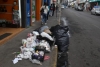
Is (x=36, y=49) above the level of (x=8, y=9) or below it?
below

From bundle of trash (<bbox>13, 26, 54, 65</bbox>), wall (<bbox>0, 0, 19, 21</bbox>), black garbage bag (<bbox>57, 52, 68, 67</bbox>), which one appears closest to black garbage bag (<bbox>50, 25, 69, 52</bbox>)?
bundle of trash (<bbox>13, 26, 54, 65</bbox>)

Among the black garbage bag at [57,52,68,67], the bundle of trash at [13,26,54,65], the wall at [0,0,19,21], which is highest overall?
the wall at [0,0,19,21]

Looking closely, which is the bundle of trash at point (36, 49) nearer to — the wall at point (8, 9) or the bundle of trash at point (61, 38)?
the bundle of trash at point (61, 38)

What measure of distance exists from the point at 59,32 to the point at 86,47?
145cm

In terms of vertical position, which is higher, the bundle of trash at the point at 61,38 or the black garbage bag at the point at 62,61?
the bundle of trash at the point at 61,38

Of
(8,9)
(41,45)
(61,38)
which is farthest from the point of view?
(8,9)

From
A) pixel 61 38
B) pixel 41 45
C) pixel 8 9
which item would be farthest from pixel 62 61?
pixel 8 9

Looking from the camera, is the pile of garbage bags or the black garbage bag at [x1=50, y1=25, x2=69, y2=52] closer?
the pile of garbage bags

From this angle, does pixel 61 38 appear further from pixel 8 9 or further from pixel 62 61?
pixel 8 9

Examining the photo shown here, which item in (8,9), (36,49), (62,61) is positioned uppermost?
(8,9)

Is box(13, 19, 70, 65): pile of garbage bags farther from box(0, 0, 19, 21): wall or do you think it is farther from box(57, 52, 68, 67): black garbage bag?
box(0, 0, 19, 21): wall

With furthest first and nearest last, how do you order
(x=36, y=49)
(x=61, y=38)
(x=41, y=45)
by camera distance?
(x=61, y=38) → (x=41, y=45) → (x=36, y=49)

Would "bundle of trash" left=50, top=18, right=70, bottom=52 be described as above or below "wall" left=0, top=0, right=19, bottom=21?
below

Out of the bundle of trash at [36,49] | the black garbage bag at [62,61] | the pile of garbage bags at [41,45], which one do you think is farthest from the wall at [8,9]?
the black garbage bag at [62,61]
